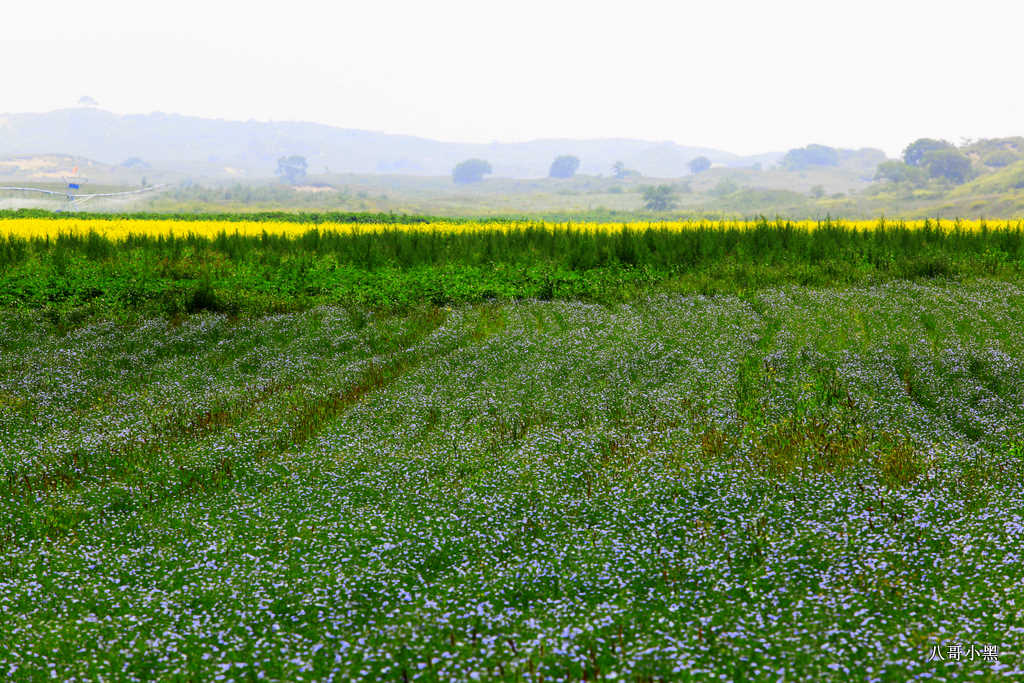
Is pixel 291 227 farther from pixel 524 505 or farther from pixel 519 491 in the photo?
pixel 524 505

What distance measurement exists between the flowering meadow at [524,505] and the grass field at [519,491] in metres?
0.03

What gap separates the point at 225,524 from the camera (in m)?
7.25

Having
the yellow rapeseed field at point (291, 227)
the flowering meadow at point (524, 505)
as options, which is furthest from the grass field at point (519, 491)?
the yellow rapeseed field at point (291, 227)

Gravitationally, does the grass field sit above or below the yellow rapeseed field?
below

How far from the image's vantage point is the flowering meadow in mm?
5387

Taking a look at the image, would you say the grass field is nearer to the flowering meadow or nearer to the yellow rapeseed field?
the flowering meadow

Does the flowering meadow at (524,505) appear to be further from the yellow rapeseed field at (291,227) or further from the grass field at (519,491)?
the yellow rapeseed field at (291,227)

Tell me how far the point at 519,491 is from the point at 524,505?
27cm

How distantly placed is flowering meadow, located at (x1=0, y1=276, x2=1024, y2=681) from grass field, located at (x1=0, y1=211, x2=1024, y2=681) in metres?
0.03

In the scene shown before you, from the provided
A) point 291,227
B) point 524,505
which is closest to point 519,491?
point 524,505

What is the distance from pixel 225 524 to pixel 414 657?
109 inches

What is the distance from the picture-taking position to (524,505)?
760 cm

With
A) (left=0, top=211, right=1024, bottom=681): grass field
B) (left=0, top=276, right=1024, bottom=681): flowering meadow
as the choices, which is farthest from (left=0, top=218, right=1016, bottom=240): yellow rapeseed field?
(left=0, top=276, right=1024, bottom=681): flowering meadow

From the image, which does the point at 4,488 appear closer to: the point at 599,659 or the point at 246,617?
the point at 246,617
